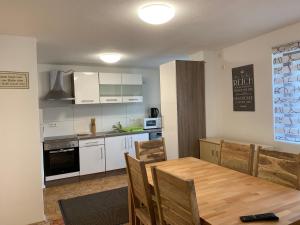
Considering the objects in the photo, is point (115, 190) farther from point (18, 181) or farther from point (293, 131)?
point (293, 131)

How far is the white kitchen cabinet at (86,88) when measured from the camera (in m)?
4.62

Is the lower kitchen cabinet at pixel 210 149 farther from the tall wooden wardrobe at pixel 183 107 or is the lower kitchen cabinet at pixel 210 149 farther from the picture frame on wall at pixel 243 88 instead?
the picture frame on wall at pixel 243 88

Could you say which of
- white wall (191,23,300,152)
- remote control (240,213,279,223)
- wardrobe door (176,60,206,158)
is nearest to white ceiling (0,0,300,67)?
white wall (191,23,300,152)

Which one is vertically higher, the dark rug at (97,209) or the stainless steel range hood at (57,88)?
the stainless steel range hood at (57,88)

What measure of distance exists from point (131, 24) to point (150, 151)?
56.7 inches

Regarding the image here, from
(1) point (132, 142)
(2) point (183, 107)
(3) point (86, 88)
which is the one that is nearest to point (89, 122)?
(3) point (86, 88)

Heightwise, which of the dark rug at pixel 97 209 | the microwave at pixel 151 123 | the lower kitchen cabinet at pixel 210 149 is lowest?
the dark rug at pixel 97 209

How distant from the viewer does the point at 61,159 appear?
14.1 feet

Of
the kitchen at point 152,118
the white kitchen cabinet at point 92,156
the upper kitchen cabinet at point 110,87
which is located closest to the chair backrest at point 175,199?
the kitchen at point 152,118

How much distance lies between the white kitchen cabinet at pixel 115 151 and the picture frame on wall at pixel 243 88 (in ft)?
7.48

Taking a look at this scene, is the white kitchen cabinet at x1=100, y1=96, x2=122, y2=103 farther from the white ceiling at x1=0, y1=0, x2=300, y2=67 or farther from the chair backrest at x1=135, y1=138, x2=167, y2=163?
the chair backrest at x1=135, y1=138, x2=167, y2=163

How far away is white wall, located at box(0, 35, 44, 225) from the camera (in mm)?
2766

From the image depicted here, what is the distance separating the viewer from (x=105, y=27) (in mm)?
2660

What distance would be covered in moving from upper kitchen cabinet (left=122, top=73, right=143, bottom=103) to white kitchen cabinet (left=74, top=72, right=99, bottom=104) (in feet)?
2.11
